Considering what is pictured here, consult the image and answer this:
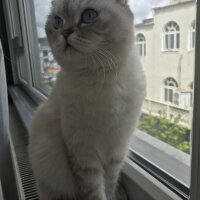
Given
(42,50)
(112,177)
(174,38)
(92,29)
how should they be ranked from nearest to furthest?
(92,29) → (174,38) → (112,177) → (42,50)

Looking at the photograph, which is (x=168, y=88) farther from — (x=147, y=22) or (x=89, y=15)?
(x=89, y=15)

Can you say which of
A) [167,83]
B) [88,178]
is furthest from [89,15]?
[88,178]

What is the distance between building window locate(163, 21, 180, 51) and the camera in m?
0.73

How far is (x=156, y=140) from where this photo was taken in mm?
952

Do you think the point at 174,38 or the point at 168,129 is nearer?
the point at 174,38

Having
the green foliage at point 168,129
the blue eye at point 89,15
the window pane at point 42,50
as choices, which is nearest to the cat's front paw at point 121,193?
the green foliage at point 168,129

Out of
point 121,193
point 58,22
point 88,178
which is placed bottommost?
point 121,193

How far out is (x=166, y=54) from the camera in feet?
2.65

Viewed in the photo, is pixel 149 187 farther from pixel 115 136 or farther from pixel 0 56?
pixel 0 56

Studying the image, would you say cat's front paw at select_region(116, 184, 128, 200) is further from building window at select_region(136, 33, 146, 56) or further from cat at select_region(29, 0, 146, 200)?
building window at select_region(136, 33, 146, 56)

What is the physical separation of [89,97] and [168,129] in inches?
14.8

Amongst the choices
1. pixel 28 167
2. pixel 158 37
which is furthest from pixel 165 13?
pixel 28 167

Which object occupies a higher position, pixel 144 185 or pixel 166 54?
pixel 166 54

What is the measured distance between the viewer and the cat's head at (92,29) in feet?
2.05
